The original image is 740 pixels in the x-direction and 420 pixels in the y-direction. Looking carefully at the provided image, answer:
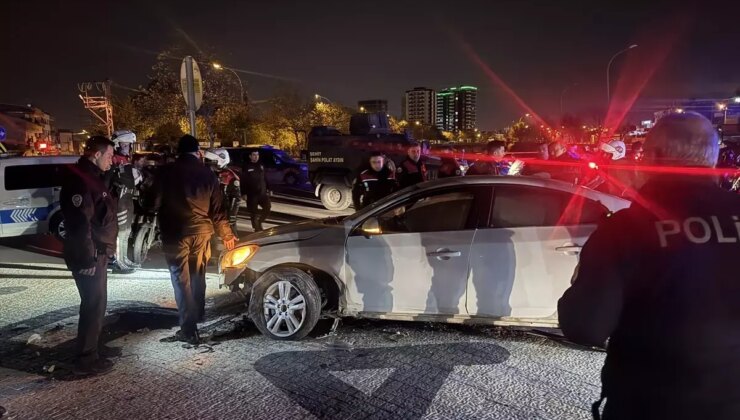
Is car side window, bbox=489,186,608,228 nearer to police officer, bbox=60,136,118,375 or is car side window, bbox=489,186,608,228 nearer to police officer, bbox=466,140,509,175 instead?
police officer, bbox=466,140,509,175

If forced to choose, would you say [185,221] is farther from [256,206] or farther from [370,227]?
[256,206]

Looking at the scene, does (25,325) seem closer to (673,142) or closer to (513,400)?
(513,400)

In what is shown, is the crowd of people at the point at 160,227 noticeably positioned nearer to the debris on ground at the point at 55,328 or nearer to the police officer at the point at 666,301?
the debris on ground at the point at 55,328

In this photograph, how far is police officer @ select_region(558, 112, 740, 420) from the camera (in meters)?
1.46

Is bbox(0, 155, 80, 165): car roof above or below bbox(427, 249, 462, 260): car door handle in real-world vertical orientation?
above

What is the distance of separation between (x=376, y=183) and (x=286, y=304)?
9.35 ft

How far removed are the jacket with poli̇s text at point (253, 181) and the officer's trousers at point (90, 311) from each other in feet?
17.4

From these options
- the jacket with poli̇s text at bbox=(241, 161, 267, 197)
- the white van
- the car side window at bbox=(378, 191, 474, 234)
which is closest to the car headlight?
the car side window at bbox=(378, 191, 474, 234)

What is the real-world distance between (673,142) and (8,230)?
1120 centimetres

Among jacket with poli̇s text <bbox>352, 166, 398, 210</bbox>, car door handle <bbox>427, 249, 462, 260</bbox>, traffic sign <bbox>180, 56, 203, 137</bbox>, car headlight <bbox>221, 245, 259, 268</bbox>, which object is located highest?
traffic sign <bbox>180, 56, 203, 137</bbox>

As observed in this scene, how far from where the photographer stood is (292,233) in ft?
16.9

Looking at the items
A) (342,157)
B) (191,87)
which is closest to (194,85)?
(191,87)

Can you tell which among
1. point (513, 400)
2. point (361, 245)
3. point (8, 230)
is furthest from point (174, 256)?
point (8, 230)

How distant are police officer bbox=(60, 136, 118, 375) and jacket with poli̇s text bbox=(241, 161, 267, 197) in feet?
16.9
